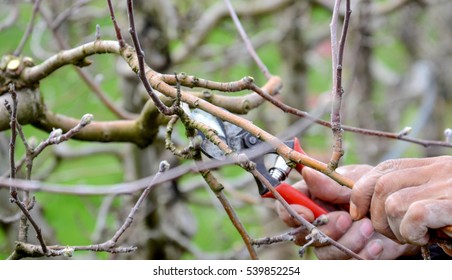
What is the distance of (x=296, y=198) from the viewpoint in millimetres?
2045

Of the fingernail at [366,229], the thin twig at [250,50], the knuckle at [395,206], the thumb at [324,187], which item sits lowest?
the knuckle at [395,206]

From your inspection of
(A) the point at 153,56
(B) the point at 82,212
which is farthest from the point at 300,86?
(B) the point at 82,212

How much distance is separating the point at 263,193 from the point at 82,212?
6012 millimetres

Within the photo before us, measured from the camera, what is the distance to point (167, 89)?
169cm

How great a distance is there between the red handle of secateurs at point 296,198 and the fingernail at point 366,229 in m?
0.13

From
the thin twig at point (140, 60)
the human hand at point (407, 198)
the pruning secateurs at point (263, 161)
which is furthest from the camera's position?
the pruning secateurs at point (263, 161)

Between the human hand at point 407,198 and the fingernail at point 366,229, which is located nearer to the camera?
the human hand at point 407,198

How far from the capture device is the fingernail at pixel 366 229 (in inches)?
80.3

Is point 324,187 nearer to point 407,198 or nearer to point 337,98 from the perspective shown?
point 407,198

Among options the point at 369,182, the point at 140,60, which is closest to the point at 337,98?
the point at 369,182

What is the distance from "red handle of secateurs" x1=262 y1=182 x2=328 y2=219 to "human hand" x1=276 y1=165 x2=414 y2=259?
2cm

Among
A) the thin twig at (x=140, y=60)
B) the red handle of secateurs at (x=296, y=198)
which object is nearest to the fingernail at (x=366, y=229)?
the red handle of secateurs at (x=296, y=198)

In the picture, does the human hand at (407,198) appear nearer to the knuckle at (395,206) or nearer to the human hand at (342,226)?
the knuckle at (395,206)

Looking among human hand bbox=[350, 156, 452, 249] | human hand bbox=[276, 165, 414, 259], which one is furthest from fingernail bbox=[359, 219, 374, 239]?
human hand bbox=[350, 156, 452, 249]
